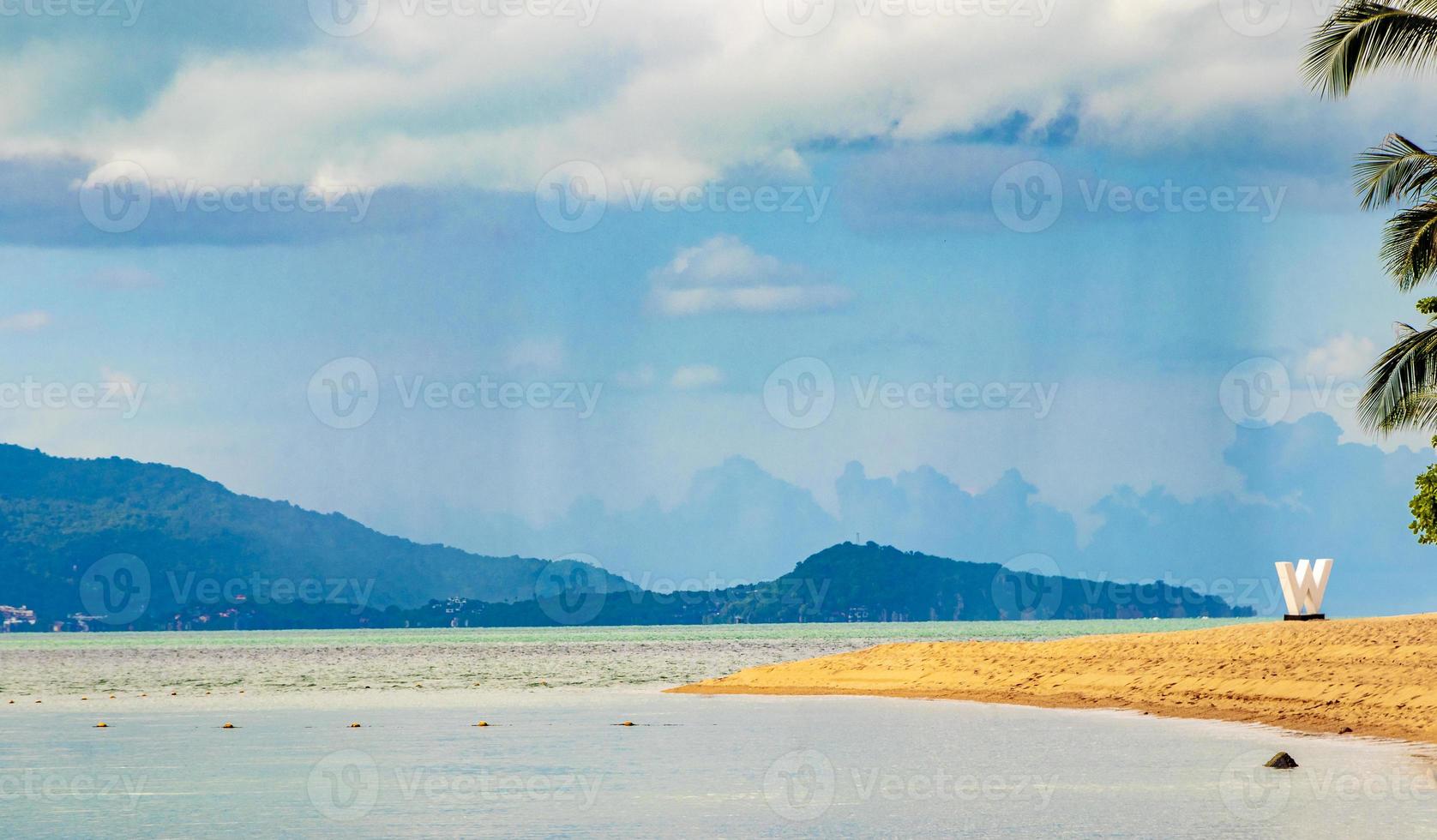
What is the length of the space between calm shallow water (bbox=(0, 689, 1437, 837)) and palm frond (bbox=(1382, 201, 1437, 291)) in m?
10.7

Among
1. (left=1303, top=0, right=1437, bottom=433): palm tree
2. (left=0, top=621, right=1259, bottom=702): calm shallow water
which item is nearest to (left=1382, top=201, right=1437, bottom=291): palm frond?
(left=1303, top=0, right=1437, bottom=433): palm tree

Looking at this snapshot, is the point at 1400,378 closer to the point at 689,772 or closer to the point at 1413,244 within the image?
the point at 1413,244

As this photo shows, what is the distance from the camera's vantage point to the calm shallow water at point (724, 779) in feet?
58.7

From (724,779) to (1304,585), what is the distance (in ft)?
99.0

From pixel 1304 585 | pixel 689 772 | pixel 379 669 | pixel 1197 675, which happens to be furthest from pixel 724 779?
pixel 379 669

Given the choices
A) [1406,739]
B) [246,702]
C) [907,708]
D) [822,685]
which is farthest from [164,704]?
[1406,739]

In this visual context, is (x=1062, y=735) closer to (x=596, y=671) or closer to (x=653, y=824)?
(x=653, y=824)

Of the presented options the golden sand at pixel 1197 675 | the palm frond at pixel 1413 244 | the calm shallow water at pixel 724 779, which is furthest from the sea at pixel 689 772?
the palm frond at pixel 1413 244

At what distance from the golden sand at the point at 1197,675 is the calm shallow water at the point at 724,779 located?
6.94 feet

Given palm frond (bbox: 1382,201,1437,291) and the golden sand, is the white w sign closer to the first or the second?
the golden sand

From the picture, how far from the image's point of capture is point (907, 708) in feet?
120

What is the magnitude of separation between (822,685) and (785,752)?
20.0m

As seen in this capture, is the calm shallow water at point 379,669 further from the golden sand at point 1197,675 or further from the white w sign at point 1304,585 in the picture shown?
the white w sign at point 1304,585

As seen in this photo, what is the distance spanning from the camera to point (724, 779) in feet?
73.0
